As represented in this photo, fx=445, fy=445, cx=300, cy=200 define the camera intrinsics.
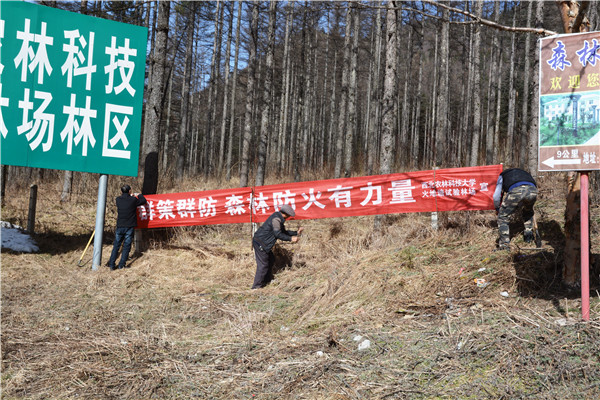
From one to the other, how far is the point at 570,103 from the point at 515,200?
2658 mm

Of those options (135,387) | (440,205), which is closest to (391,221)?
(440,205)

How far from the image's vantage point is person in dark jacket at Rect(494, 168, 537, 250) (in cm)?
691

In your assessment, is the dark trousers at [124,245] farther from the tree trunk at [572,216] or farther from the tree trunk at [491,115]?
the tree trunk at [491,115]

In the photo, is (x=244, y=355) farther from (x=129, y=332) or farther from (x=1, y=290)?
(x=1, y=290)

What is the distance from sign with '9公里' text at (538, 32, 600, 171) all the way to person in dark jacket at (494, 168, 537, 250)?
2.41 metres

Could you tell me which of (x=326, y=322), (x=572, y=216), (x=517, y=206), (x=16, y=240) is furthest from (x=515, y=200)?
(x=16, y=240)

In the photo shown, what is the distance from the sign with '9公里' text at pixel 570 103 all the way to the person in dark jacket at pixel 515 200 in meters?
2.41

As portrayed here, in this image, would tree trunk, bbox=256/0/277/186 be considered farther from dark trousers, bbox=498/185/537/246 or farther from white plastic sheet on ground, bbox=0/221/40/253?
dark trousers, bbox=498/185/537/246

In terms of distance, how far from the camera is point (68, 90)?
10.1 m

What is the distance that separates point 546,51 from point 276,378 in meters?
4.43

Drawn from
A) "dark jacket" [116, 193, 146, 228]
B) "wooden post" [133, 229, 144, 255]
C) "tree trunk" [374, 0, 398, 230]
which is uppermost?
"tree trunk" [374, 0, 398, 230]

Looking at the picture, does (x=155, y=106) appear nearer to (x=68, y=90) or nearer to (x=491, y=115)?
(x=68, y=90)

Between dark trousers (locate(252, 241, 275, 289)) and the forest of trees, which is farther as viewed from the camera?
the forest of trees

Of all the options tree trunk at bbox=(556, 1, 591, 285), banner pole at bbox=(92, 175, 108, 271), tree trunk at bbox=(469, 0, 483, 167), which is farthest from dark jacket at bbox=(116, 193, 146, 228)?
tree trunk at bbox=(469, 0, 483, 167)
